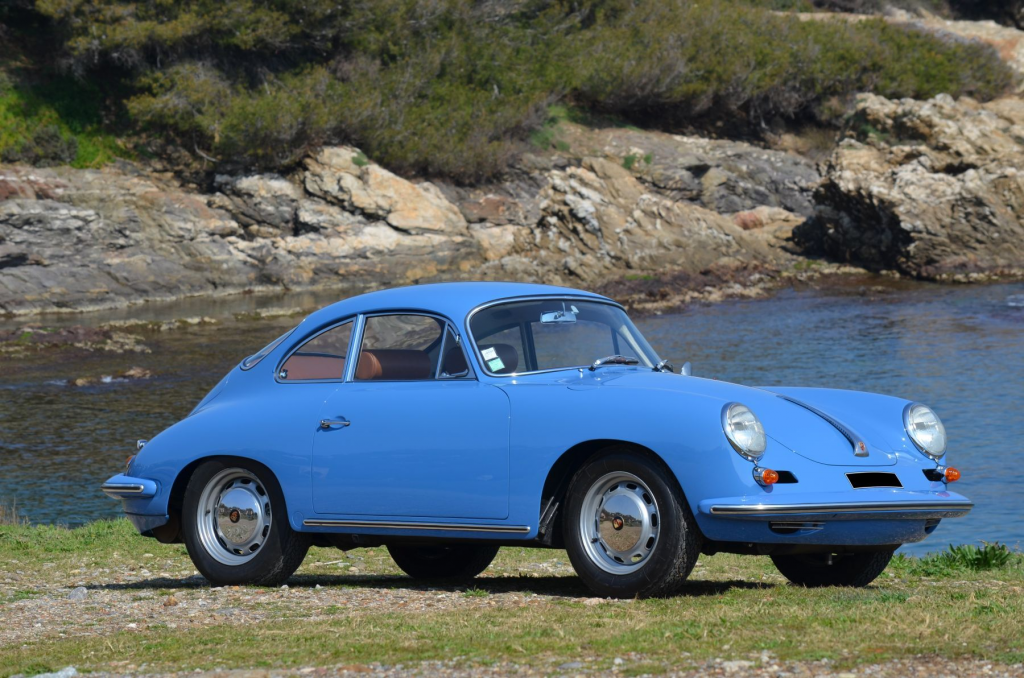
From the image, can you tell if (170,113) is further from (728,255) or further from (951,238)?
(951,238)

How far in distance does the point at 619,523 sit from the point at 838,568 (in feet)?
5.65

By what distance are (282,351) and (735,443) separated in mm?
3262

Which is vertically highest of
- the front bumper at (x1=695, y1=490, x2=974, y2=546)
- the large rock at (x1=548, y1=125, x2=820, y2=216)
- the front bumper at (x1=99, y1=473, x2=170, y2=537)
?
the large rock at (x1=548, y1=125, x2=820, y2=216)

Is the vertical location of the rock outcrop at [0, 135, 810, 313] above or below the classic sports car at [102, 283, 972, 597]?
above

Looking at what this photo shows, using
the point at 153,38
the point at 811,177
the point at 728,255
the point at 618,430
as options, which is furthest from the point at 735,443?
the point at 811,177

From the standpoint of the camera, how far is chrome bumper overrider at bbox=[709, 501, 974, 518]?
6.24 meters

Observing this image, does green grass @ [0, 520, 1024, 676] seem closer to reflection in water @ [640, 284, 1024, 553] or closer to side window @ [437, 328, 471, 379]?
side window @ [437, 328, 471, 379]

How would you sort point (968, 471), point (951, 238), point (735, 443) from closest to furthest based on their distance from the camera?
point (735, 443) → point (968, 471) → point (951, 238)

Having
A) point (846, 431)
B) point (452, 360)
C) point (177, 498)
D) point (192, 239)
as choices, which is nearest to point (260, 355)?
point (177, 498)

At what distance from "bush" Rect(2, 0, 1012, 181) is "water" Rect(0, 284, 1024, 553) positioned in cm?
856

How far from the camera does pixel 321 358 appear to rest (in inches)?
318

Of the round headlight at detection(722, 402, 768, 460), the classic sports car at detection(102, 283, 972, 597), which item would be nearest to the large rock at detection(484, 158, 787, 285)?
the classic sports car at detection(102, 283, 972, 597)

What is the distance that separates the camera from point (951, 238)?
3994 centimetres

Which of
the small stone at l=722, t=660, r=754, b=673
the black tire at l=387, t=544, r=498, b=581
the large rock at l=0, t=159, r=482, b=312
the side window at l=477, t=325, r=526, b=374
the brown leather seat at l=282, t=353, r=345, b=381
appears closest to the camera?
the small stone at l=722, t=660, r=754, b=673
